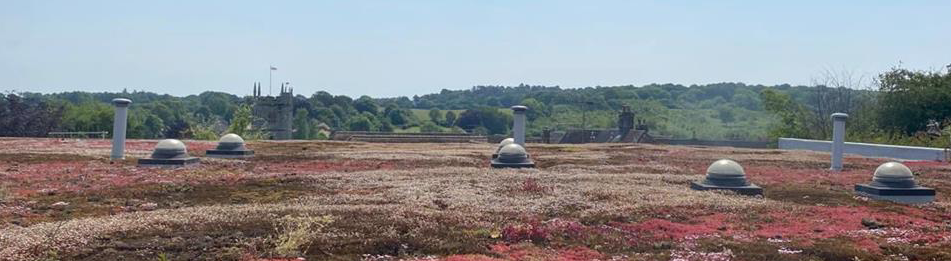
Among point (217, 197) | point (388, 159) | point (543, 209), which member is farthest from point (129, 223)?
point (388, 159)

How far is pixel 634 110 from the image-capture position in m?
114

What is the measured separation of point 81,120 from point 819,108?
68.1 metres

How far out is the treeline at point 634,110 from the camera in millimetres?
45719

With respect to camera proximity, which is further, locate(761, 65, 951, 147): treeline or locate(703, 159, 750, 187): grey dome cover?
locate(761, 65, 951, 147): treeline

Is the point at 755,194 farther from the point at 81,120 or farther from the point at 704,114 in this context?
the point at 704,114

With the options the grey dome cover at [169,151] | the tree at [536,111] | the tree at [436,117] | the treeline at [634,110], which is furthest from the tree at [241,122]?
the tree at [436,117]

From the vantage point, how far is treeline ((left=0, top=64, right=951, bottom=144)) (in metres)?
45.7

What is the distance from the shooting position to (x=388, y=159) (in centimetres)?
→ 2708

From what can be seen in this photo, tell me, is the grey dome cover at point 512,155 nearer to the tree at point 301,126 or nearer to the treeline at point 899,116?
the treeline at point 899,116

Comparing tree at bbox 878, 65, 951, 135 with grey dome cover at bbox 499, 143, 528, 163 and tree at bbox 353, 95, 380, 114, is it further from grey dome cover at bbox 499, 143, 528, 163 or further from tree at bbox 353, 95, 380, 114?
tree at bbox 353, 95, 380, 114

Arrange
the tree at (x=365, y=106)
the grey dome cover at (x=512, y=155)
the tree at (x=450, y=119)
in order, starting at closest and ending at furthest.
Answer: the grey dome cover at (x=512, y=155) < the tree at (x=450, y=119) < the tree at (x=365, y=106)

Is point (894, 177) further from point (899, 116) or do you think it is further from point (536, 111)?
point (536, 111)

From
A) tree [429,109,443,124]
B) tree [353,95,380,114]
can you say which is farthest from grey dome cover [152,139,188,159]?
tree [353,95,380,114]

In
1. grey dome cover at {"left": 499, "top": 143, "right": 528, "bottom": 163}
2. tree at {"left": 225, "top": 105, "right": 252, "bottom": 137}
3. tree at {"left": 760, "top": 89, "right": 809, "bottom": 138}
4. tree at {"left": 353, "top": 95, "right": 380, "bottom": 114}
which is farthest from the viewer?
tree at {"left": 353, "top": 95, "right": 380, "bottom": 114}
